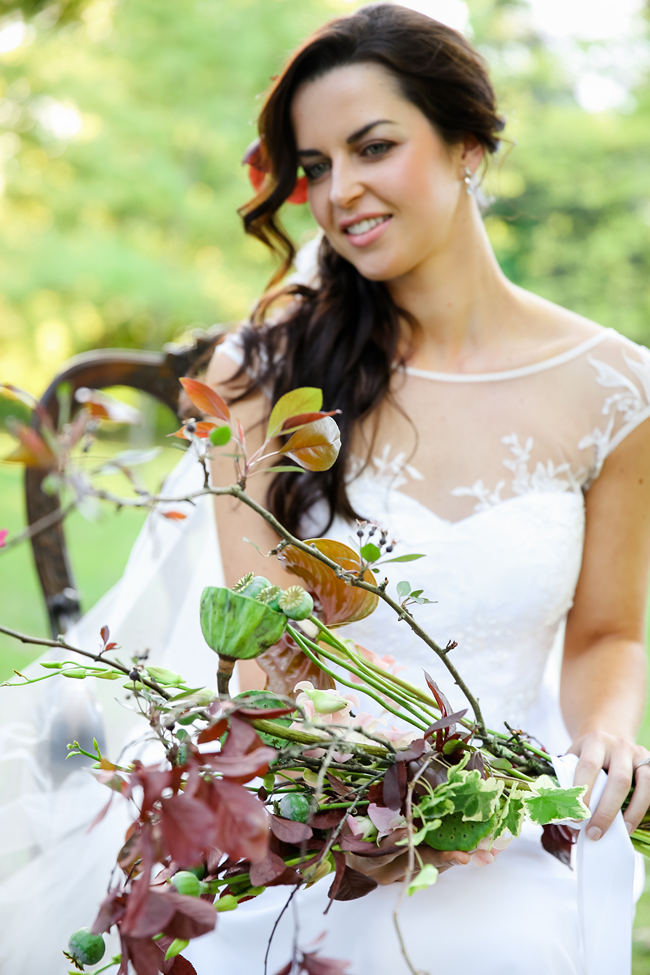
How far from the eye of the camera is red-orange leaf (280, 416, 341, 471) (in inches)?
25.5

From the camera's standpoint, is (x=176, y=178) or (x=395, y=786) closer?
(x=395, y=786)

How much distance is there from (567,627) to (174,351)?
936 millimetres

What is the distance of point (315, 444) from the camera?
65 cm

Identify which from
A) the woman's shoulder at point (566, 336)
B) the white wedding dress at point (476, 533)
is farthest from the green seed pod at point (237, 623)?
the woman's shoulder at point (566, 336)

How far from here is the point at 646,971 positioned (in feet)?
6.15

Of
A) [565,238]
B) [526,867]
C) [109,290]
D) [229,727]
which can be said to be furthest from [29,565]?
[565,238]

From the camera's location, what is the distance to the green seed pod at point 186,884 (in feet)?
2.16

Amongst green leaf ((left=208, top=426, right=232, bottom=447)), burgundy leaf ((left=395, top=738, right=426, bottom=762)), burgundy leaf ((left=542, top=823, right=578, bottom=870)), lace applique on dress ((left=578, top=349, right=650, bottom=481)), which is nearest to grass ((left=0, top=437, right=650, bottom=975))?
burgundy leaf ((left=542, top=823, right=578, bottom=870))

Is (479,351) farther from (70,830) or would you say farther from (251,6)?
(251,6)

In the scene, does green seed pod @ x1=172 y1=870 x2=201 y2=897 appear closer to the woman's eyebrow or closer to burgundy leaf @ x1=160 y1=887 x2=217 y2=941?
burgundy leaf @ x1=160 y1=887 x2=217 y2=941

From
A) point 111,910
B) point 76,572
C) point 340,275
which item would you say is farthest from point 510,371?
point 76,572

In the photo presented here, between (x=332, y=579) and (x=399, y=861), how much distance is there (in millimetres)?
306

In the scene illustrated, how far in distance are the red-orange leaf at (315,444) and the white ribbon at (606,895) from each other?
1.77 ft

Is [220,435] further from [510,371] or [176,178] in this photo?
[176,178]
